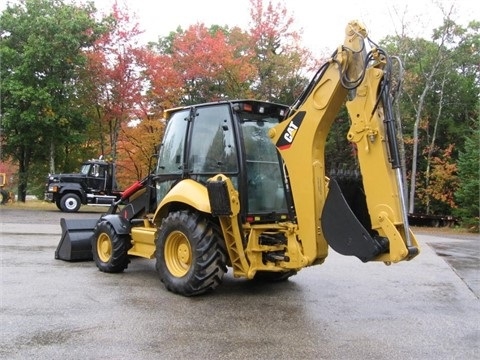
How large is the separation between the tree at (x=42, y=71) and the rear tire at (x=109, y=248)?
56.5ft

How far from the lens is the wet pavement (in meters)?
4.40

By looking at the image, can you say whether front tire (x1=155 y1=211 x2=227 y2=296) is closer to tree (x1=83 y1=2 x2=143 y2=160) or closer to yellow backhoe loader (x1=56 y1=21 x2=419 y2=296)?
yellow backhoe loader (x1=56 y1=21 x2=419 y2=296)

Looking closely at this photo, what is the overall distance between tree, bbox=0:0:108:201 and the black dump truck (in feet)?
9.53

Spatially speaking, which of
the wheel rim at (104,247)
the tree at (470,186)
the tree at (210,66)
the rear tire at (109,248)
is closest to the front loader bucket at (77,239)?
the rear tire at (109,248)

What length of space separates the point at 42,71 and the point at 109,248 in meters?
19.1

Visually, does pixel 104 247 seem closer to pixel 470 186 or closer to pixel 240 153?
pixel 240 153

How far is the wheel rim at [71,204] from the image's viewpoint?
886 inches

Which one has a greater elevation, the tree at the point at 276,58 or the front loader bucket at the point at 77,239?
the tree at the point at 276,58

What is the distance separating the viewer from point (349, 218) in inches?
202

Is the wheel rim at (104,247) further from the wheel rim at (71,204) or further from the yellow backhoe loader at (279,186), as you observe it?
the wheel rim at (71,204)

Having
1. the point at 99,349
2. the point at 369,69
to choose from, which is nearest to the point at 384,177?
the point at 369,69

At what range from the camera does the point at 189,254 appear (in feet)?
20.8

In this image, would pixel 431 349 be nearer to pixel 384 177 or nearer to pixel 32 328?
pixel 384 177

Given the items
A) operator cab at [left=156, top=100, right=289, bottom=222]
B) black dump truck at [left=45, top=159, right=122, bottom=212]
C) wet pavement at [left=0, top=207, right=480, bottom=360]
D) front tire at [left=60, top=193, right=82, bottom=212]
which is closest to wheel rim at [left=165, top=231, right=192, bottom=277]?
wet pavement at [left=0, top=207, right=480, bottom=360]
